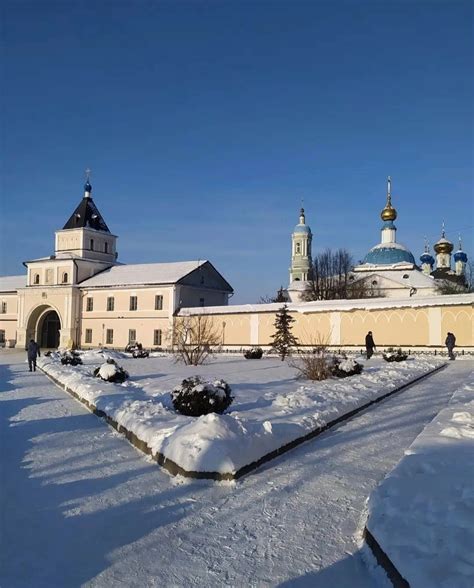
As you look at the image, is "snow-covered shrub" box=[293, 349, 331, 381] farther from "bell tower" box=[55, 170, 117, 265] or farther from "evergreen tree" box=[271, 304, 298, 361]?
"bell tower" box=[55, 170, 117, 265]

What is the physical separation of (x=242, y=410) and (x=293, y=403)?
1.04 metres

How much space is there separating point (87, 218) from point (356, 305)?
27.8 m

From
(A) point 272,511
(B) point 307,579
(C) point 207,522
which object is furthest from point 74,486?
(B) point 307,579

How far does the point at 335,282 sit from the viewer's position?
5228 cm

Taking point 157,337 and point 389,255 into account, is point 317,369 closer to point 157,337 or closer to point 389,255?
point 157,337

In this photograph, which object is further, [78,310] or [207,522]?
[78,310]

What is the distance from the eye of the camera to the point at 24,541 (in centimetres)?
444

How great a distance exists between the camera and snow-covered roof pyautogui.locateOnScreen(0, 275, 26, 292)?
51.4 metres

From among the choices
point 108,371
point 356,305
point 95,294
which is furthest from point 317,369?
point 95,294

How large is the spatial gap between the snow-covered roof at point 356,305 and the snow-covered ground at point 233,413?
40.7 feet

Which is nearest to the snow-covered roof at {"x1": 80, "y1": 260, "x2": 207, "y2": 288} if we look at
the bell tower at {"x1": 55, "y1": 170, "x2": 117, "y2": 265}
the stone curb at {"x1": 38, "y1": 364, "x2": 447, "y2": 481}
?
the bell tower at {"x1": 55, "y1": 170, "x2": 117, "y2": 265}

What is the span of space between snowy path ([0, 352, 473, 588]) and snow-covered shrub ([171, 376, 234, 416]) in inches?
51.0

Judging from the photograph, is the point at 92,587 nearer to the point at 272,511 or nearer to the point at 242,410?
the point at 272,511

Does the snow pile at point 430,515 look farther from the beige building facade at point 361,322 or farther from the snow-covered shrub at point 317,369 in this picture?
the beige building facade at point 361,322
